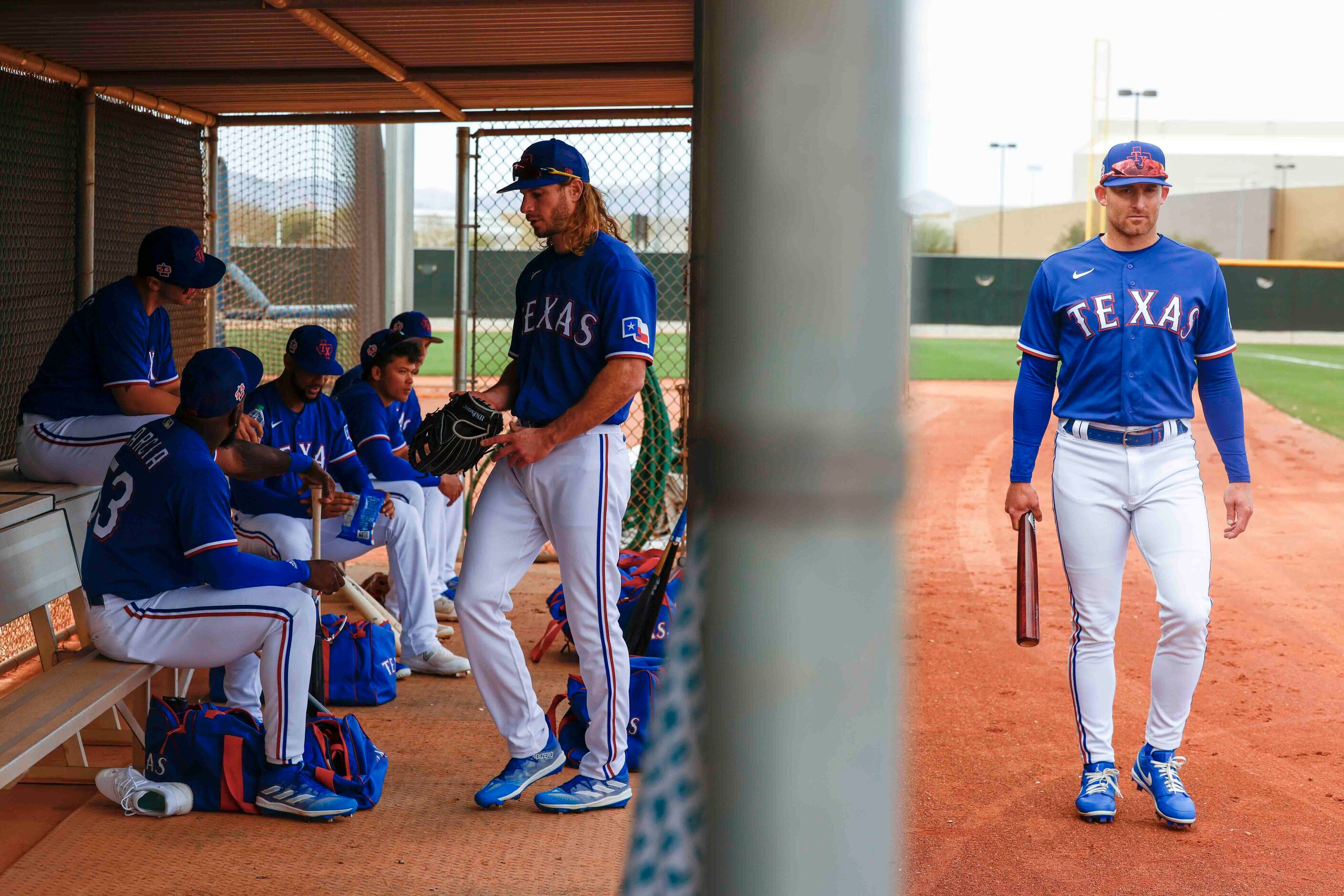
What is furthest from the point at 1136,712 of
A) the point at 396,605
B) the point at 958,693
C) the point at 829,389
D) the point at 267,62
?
the point at 267,62

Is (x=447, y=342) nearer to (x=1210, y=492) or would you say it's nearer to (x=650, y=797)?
(x=1210, y=492)

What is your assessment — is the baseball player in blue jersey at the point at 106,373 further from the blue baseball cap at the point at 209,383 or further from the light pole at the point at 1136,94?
the light pole at the point at 1136,94

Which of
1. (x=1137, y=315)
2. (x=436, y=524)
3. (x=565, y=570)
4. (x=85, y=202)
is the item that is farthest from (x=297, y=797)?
(x=85, y=202)

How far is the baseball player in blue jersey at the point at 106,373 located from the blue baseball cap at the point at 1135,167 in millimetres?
3067

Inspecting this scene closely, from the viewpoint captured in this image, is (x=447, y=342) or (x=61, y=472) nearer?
(x=61, y=472)

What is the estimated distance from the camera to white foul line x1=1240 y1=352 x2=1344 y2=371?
2522cm

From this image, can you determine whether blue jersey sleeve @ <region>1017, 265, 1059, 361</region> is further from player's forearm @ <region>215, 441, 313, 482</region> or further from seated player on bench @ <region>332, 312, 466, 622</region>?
seated player on bench @ <region>332, 312, 466, 622</region>

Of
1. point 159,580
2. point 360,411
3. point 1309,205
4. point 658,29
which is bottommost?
point 159,580

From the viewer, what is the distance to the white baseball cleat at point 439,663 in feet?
16.8

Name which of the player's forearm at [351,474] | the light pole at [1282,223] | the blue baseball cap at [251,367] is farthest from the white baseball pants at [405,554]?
the light pole at [1282,223]

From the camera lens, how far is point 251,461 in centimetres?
403

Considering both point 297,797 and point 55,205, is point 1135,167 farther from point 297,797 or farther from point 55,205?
point 55,205

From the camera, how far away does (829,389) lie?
722 mm

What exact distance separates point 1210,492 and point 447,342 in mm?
22552
